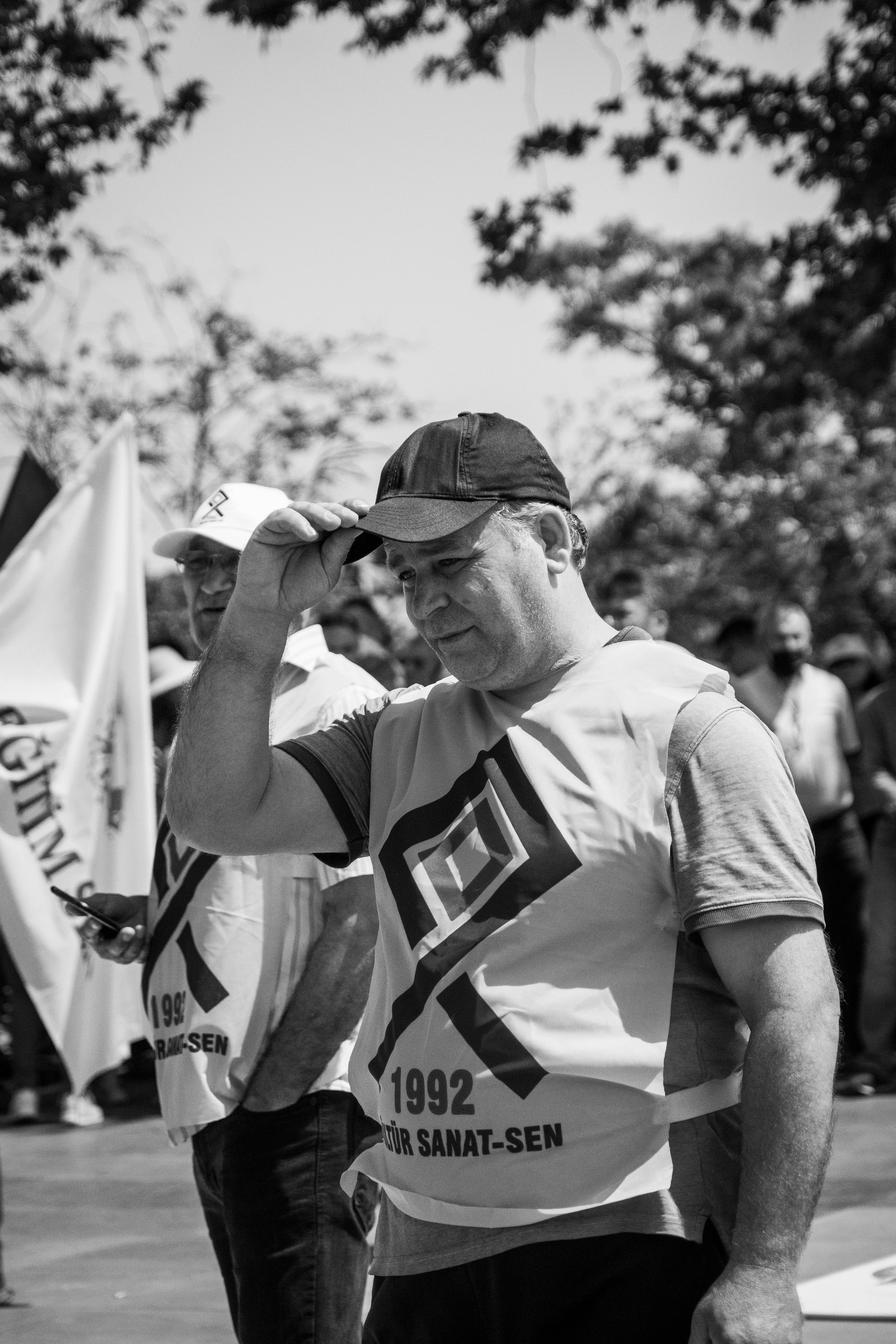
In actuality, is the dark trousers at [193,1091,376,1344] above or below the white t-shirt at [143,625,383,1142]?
below

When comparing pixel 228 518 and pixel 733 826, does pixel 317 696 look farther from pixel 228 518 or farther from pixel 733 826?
pixel 733 826

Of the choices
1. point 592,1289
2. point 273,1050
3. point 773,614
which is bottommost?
point 592,1289

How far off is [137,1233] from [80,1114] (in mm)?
2205

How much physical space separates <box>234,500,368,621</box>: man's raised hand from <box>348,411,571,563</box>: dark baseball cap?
44mm

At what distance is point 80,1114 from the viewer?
799 cm

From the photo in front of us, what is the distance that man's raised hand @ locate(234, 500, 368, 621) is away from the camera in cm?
219

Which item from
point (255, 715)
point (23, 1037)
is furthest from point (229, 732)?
point (23, 1037)

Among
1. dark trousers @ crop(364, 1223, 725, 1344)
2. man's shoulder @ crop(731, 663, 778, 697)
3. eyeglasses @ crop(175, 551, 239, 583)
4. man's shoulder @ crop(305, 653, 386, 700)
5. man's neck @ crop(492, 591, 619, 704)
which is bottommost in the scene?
dark trousers @ crop(364, 1223, 725, 1344)

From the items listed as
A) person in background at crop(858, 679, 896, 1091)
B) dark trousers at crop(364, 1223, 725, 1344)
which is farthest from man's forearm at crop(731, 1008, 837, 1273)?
person in background at crop(858, 679, 896, 1091)

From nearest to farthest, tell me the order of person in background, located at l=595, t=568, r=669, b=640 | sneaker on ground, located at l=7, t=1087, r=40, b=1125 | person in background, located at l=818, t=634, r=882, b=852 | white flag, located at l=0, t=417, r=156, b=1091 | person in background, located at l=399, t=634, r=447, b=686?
white flag, located at l=0, t=417, r=156, b=1091
person in background, located at l=595, t=568, r=669, b=640
sneaker on ground, located at l=7, t=1087, r=40, b=1125
person in background, located at l=399, t=634, r=447, b=686
person in background, located at l=818, t=634, r=882, b=852

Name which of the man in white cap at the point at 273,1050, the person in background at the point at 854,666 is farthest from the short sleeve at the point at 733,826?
the person in background at the point at 854,666

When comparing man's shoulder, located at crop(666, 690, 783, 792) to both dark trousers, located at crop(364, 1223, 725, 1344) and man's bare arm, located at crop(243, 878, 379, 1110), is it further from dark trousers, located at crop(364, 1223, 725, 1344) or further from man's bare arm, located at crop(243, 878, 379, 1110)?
man's bare arm, located at crop(243, 878, 379, 1110)

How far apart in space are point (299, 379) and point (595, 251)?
16.5 metres

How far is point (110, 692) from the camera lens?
541cm
